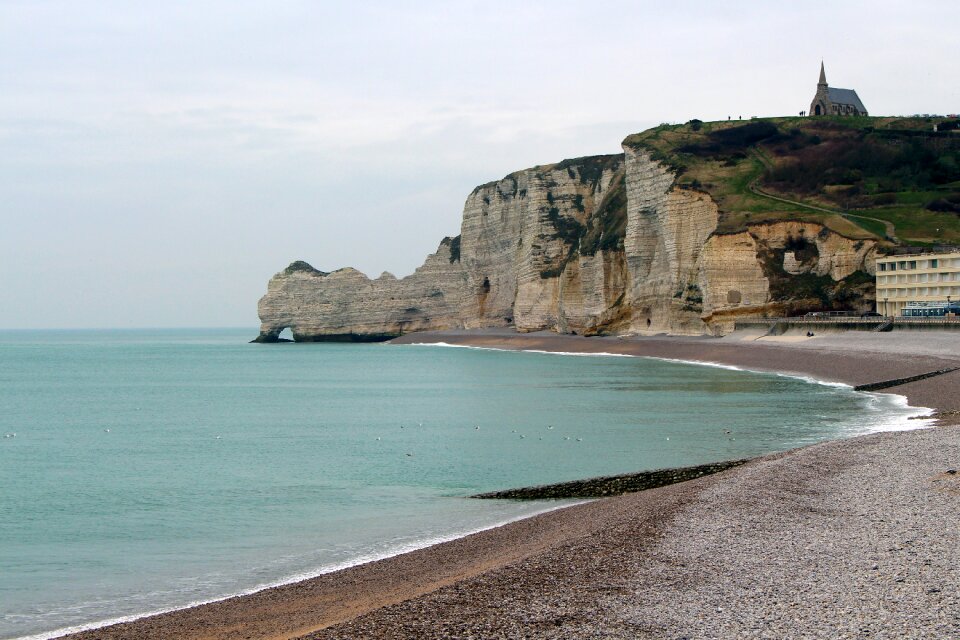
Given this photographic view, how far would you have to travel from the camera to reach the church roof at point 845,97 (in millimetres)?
124312

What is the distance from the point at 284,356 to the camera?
326 ft

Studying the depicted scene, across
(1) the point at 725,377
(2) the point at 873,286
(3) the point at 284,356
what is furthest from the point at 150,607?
(3) the point at 284,356

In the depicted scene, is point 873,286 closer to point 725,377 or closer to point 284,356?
point 725,377

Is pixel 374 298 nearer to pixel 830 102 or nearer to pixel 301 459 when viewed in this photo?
pixel 830 102

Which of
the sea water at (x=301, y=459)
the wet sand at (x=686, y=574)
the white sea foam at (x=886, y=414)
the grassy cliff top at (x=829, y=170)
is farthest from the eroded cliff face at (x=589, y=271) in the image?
the wet sand at (x=686, y=574)

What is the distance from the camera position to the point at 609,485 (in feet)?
67.4

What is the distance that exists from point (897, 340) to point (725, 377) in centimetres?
1069

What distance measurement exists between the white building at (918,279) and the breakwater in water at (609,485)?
168 ft

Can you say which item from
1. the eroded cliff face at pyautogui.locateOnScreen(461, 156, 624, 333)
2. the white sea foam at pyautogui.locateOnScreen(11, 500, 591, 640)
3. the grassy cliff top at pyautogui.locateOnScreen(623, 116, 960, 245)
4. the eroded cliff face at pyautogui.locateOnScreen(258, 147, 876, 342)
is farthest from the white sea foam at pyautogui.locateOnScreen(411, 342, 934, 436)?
the eroded cliff face at pyautogui.locateOnScreen(461, 156, 624, 333)

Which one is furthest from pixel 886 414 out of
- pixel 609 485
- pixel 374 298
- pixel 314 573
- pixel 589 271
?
pixel 374 298

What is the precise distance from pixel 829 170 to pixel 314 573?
8057 centimetres

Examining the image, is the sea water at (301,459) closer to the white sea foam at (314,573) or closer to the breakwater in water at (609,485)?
the white sea foam at (314,573)

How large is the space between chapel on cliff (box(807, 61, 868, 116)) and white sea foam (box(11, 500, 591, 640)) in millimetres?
115693

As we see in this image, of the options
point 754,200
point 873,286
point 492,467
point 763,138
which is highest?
point 763,138
